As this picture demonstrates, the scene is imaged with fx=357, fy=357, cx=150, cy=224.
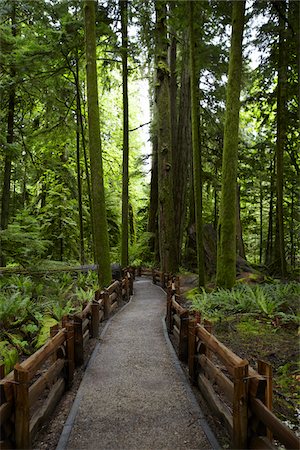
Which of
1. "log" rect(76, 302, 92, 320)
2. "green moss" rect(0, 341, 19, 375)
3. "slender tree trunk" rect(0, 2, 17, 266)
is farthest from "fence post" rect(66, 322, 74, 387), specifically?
"slender tree trunk" rect(0, 2, 17, 266)

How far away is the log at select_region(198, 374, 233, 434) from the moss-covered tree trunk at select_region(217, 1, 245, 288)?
4.71m

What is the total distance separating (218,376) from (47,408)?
1937mm

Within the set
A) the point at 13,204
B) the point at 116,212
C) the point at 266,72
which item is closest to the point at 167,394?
the point at 266,72

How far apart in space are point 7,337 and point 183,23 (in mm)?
9826

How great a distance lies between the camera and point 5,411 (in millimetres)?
3088

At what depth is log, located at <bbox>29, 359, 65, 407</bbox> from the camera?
11.6 ft

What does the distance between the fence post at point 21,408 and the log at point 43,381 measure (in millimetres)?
177

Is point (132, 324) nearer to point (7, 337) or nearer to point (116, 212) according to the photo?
point (7, 337)

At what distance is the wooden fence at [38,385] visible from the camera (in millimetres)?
3205

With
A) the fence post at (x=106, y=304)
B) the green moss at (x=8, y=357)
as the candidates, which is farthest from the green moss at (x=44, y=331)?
the fence post at (x=106, y=304)

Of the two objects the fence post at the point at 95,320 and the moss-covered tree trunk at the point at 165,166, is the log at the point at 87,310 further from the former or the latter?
the moss-covered tree trunk at the point at 165,166

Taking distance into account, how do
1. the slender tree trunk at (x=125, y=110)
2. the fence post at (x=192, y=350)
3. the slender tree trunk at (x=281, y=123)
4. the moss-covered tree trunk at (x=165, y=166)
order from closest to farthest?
the fence post at (x=192, y=350)
the slender tree trunk at (x=281, y=123)
the slender tree trunk at (x=125, y=110)
the moss-covered tree trunk at (x=165, y=166)

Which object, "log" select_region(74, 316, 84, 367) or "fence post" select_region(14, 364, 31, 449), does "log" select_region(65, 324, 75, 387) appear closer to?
"log" select_region(74, 316, 84, 367)

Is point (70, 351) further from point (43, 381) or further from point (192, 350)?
point (192, 350)
